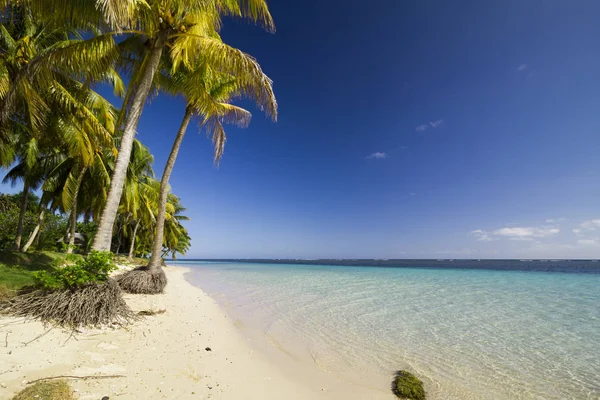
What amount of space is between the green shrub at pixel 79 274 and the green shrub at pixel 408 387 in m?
5.39

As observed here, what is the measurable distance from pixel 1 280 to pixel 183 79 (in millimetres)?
6930

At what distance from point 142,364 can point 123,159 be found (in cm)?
431

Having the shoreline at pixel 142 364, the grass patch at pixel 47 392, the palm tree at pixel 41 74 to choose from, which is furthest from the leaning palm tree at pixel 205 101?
the grass patch at pixel 47 392

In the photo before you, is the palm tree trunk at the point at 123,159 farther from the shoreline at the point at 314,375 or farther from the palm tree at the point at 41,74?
the shoreline at the point at 314,375

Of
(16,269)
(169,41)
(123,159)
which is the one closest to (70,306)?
(123,159)

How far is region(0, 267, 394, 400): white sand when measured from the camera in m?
2.88

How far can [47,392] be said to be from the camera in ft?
8.13

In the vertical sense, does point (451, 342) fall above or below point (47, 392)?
below

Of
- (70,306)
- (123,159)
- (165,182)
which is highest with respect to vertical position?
(165,182)

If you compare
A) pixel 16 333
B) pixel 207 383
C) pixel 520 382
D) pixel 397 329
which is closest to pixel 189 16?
pixel 16 333

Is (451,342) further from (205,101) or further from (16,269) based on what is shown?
(16,269)

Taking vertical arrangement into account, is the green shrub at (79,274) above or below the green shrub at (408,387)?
above

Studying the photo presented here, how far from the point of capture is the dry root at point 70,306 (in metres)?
4.16

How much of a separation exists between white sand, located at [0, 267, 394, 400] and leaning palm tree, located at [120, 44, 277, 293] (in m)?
4.07
